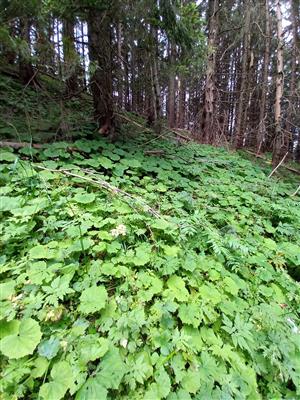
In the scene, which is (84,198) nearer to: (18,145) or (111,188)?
(111,188)

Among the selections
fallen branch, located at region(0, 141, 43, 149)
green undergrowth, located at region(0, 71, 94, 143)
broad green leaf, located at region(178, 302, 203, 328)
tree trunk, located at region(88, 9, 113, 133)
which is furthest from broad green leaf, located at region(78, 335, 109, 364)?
→ tree trunk, located at region(88, 9, 113, 133)

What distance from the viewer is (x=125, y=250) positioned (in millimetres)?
1895

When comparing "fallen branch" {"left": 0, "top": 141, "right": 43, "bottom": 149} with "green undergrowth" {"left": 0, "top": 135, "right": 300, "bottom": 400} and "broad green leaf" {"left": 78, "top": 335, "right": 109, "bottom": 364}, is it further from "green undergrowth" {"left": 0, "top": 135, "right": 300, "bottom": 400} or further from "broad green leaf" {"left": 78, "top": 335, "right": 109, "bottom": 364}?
"broad green leaf" {"left": 78, "top": 335, "right": 109, "bottom": 364}

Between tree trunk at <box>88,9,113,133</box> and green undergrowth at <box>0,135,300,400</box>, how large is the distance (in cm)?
158

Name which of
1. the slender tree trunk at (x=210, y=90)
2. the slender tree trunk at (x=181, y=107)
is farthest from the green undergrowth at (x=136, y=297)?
the slender tree trunk at (x=181, y=107)

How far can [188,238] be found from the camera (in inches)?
87.2

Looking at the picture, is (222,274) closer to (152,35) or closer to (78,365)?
(78,365)

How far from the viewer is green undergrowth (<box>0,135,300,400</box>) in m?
1.20

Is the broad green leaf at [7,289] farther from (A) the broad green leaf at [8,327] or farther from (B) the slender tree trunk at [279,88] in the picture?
(B) the slender tree trunk at [279,88]

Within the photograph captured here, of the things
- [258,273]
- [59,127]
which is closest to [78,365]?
[258,273]

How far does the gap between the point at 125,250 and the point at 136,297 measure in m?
0.41

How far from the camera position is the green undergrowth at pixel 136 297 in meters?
1.20

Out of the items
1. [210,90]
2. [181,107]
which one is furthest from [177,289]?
[181,107]

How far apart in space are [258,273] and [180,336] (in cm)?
102
